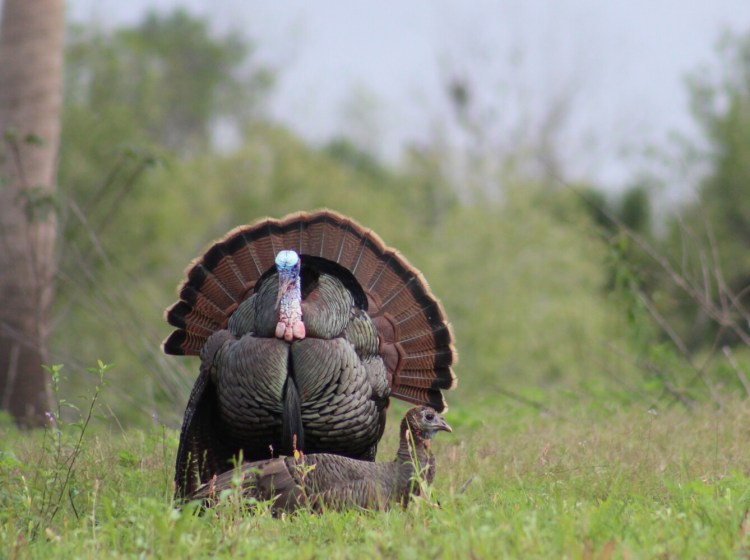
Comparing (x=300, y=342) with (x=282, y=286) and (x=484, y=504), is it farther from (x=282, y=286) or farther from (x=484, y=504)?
(x=484, y=504)

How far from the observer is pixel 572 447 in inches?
243

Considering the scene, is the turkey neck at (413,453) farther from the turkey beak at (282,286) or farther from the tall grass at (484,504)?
the turkey beak at (282,286)

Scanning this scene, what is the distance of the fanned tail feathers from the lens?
6203 millimetres

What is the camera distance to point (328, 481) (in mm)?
5031

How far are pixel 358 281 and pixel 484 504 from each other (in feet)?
6.38

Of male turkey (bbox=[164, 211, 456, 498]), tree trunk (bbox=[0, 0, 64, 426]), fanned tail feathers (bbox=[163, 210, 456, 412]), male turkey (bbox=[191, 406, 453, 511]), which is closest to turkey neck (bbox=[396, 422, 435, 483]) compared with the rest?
male turkey (bbox=[191, 406, 453, 511])

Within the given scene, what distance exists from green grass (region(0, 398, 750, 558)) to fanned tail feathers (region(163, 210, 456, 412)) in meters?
0.53

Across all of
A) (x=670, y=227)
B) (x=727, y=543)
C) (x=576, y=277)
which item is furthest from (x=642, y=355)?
(x=576, y=277)

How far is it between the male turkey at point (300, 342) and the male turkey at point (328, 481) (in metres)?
0.22

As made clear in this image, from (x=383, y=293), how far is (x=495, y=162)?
1153 inches

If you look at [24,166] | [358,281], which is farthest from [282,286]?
[24,166]

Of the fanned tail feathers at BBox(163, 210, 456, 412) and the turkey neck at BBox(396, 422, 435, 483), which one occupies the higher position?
the fanned tail feathers at BBox(163, 210, 456, 412)

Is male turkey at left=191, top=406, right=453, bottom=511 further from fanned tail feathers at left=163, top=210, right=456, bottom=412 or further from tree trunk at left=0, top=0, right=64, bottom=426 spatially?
tree trunk at left=0, top=0, right=64, bottom=426

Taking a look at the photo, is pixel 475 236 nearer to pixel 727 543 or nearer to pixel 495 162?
pixel 495 162
